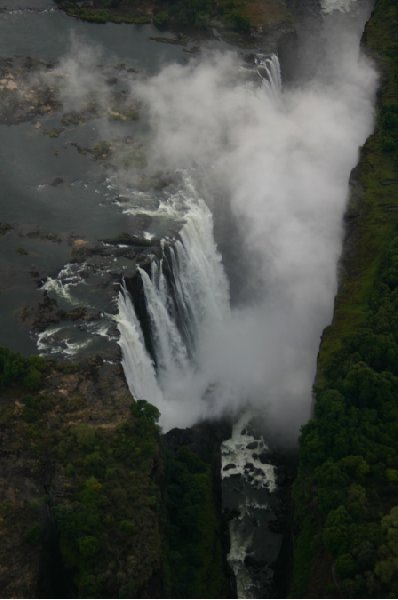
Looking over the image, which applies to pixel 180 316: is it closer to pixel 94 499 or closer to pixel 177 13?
pixel 94 499

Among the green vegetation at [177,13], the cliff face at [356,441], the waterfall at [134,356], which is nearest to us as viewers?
the cliff face at [356,441]

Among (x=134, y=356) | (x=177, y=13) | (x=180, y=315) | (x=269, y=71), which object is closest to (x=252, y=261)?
(x=180, y=315)

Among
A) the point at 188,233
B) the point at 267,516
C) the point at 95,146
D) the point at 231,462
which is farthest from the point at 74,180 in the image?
the point at 267,516

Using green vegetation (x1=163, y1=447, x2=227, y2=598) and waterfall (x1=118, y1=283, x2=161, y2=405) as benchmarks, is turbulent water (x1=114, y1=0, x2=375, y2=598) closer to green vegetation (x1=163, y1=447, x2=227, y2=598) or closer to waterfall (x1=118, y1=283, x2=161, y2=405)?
waterfall (x1=118, y1=283, x2=161, y2=405)

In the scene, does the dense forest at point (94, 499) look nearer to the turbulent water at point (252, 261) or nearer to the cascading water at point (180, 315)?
the turbulent water at point (252, 261)

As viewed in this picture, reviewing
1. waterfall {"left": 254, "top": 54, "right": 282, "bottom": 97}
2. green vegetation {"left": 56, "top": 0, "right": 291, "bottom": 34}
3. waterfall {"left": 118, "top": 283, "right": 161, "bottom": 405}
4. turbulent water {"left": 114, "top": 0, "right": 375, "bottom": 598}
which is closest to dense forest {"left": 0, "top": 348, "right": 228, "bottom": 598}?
waterfall {"left": 118, "top": 283, "right": 161, "bottom": 405}

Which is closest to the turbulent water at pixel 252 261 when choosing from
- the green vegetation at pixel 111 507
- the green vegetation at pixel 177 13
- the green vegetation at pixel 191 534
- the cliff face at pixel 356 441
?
the green vegetation at pixel 191 534

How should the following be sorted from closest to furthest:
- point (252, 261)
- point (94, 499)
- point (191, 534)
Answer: point (94, 499) < point (191, 534) < point (252, 261)
